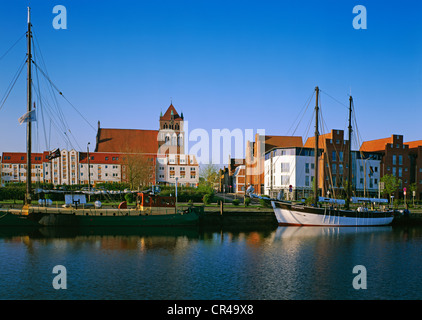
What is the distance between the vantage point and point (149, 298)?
58.5 feet

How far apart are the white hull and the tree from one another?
124ft

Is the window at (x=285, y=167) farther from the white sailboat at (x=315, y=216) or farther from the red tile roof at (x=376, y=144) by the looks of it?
the white sailboat at (x=315, y=216)

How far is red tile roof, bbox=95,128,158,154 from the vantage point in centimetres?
12962

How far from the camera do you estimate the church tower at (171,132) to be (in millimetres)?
134000

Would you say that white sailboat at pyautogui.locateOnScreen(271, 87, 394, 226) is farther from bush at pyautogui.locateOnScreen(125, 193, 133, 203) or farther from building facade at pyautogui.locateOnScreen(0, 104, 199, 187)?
building facade at pyautogui.locateOnScreen(0, 104, 199, 187)

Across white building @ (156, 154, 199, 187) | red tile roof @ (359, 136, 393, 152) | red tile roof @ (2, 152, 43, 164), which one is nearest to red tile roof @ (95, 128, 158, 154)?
white building @ (156, 154, 199, 187)

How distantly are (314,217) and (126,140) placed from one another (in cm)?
9927

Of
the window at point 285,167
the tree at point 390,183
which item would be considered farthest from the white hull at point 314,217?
the window at point 285,167

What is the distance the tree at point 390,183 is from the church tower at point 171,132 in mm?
73954

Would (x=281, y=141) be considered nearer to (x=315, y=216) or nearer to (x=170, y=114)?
(x=170, y=114)

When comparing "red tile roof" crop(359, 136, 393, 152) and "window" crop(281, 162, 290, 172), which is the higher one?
"red tile roof" crop(359, 136, 393, 152)
